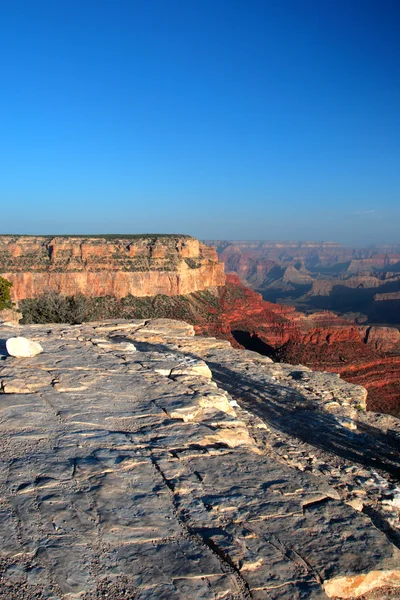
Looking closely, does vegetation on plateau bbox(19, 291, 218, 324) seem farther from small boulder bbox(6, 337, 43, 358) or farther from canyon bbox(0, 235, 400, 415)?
small boulder bbox(6, 337, 43, 358)

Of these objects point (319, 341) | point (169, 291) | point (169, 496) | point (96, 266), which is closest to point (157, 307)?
point (169, 291)

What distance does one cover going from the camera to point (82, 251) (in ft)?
163

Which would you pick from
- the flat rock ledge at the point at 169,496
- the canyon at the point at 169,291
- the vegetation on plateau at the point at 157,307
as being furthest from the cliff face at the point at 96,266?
the flat rock ledge at the point at 169,496

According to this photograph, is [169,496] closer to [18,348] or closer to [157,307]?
[18,348]

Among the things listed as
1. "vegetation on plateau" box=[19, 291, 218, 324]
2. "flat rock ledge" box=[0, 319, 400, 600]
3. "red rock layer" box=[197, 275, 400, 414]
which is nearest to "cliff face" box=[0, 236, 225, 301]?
"vegetation on plateau" box=[19, 291, 218, 324]

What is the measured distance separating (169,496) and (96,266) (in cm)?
4660

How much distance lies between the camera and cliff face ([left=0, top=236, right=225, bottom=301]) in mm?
46344

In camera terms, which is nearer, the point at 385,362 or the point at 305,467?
the point at 305,467

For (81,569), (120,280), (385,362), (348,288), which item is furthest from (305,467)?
(348,288)

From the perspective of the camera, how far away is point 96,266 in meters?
49.0

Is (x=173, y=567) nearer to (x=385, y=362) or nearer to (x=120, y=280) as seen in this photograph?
(x=385, y=362)

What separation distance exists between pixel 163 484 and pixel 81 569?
1264 millimetres

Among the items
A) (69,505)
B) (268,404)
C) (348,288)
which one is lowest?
(348,288)

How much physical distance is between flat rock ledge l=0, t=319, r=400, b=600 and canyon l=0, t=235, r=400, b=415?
28.8 meters
